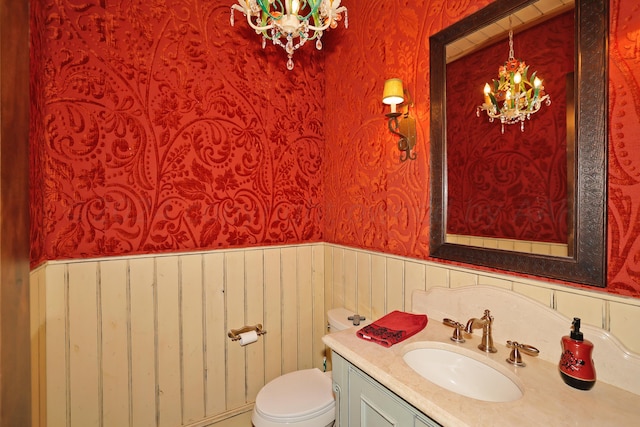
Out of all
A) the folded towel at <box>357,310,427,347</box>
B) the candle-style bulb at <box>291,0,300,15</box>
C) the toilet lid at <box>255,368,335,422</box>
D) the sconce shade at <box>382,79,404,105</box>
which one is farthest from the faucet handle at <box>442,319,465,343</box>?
the candle-style bulb at <box>291,0,300,15</box>

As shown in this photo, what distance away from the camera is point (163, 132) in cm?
177

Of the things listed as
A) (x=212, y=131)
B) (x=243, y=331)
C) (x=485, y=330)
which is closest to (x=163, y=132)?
(x=212, y=131)

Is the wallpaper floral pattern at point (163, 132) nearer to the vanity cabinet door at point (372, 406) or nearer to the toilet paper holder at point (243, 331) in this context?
the toilet paper holder at point (243, 331)

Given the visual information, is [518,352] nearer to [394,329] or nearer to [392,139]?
[394,329]

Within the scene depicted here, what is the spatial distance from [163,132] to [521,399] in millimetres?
2052

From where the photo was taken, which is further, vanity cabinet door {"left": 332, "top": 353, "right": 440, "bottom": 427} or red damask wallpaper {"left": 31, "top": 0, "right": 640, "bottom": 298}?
red damask wallpaper {"left": 31, "top": 0, "right": 640, "bottom": 298}

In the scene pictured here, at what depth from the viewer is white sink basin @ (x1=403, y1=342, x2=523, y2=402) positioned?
105 centimetres

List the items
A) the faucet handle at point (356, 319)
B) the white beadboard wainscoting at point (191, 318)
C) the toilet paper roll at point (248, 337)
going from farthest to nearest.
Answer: the toilet paper roll at point (248, 337) < the faucet handle at point (356, 319) < the white beadboard wainscoting at point (191, 318)

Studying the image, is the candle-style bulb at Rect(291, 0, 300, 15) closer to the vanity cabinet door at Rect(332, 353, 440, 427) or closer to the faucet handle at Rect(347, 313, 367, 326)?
the vanity cabinet door at Rect(332, 353, 440, 427)

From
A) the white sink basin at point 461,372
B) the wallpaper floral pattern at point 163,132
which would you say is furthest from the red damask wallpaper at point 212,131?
the white sink basin at point 461,372

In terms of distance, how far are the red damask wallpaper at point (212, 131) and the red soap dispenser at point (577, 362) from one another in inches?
27.9

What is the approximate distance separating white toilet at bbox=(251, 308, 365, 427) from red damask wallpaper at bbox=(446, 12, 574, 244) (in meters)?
0.99

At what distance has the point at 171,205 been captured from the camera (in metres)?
1.79

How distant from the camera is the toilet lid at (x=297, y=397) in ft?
5.01
